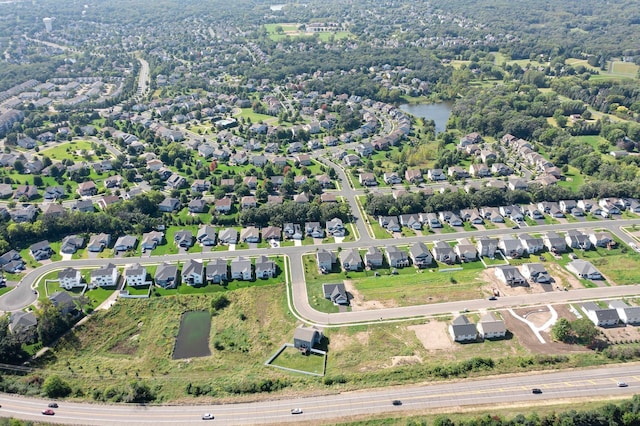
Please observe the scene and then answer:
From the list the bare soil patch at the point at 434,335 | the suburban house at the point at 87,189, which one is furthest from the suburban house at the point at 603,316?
the suburban house at the point at 87,189

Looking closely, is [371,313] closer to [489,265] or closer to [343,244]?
[343,244]

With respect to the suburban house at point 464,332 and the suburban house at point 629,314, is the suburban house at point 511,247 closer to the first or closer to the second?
the suburban house at point 629,314

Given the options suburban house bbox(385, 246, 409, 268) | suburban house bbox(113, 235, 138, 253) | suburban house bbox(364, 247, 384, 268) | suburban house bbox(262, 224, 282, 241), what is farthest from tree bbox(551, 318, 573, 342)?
suburban house bbox(113, 235, 138, 253)

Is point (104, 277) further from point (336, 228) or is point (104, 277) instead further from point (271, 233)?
point (336, 228)

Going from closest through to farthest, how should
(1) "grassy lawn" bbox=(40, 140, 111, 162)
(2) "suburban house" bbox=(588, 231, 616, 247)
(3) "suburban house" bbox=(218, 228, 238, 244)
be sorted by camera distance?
(2) "suburban house" bbox=(588, 231, 616, 247), (3) "suburban house" bbox=(218, 228, 238, 244), (1) "grassy lawn" bbox=(40, 140, 111, 162)

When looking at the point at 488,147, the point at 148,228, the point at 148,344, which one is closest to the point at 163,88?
the point at 148,228

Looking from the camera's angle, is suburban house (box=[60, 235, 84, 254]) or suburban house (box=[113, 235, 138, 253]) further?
suburban house (box=[113, 235, 138, 253])

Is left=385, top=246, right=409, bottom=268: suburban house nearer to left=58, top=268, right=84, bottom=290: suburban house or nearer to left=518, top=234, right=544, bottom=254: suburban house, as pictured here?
left=518, top=234, right=544, bottom=254: suburban house
